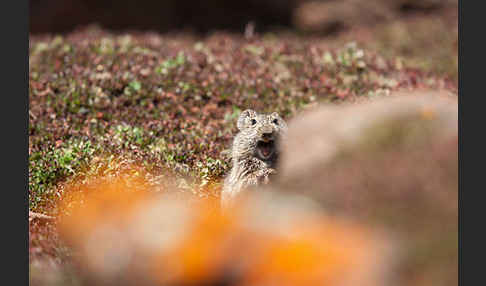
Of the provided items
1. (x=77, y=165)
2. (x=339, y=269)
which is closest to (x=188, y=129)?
(x=77, y=165)

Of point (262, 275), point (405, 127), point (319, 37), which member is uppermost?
point (319, 37)

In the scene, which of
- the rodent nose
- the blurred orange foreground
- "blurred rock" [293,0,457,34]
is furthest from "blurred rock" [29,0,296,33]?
the blurred orange foreground

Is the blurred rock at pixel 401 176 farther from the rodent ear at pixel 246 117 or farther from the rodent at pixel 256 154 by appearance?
the rodent ear at pixel 246 117

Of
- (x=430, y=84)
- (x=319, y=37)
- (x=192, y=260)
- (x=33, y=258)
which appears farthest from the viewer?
(x=319, y=37)

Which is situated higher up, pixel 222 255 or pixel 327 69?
pixel 327 69

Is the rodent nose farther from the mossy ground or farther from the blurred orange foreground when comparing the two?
the blurred orange foreground

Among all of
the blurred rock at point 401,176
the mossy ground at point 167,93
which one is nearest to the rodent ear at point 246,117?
the mossy ground at point 167,93

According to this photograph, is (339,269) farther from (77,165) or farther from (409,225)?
(77,165)
